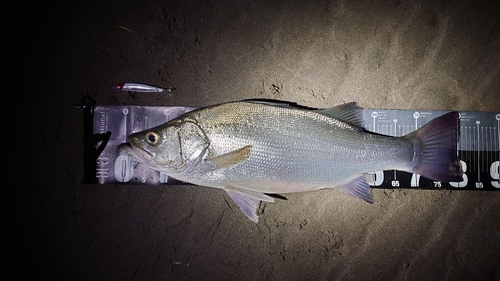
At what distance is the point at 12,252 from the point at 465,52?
431 centimetres

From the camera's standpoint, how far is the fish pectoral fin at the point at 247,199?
92.4 inches

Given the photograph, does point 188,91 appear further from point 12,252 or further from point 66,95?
point 12,252

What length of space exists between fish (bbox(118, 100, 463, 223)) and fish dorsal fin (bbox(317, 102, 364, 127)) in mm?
11

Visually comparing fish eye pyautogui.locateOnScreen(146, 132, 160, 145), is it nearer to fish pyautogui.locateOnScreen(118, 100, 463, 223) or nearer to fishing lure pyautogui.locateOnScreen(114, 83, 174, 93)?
fish pyautogui.locateOnScreen(118, 100, 463, 223)

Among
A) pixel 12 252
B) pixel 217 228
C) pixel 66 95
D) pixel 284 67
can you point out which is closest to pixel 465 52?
pixel 284 67

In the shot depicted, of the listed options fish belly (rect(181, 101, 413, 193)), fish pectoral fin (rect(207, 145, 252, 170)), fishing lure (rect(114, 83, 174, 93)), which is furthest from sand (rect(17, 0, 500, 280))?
fish pectoral fin (rect(207, 145, 252, 170))

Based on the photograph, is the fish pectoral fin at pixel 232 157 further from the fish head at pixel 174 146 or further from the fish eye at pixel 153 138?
the fish eye at pixel 153 138

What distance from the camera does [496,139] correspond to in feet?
8.39

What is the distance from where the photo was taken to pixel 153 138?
7.41 ft

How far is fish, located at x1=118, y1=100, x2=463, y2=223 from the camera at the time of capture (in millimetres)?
2252

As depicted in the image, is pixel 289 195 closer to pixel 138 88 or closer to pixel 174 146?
pixel 174 146

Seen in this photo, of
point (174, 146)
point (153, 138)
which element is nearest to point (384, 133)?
point (174, 146)

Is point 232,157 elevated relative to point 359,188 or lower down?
elevated

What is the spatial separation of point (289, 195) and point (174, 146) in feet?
3.54
